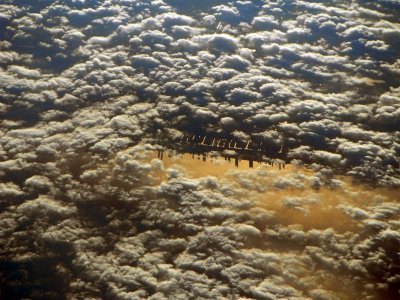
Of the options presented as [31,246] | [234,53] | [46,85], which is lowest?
[31,246]

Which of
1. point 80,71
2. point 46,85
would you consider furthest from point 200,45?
point 46,85

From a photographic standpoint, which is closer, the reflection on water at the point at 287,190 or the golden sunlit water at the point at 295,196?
the golden sunlit water at the point at 295,196

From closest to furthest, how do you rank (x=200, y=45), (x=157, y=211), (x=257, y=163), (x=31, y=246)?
(x=31, y=246) → (x=157, y=211) → (x=257, y=163) → (x=200, y=45)

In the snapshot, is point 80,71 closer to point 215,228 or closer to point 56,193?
point 56,193

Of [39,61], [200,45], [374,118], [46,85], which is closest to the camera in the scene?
[374,118]

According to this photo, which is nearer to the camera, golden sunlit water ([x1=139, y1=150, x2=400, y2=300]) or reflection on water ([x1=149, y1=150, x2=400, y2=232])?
golden sunlit water ([x1=139, y1=150, x2=400, y2=300])

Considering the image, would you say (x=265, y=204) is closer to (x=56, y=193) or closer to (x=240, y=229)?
(x=240, y=229)

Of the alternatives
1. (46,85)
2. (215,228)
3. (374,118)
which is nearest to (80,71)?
(46,85)

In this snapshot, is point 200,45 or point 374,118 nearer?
point 374,118

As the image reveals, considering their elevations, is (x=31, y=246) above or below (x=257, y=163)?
below
